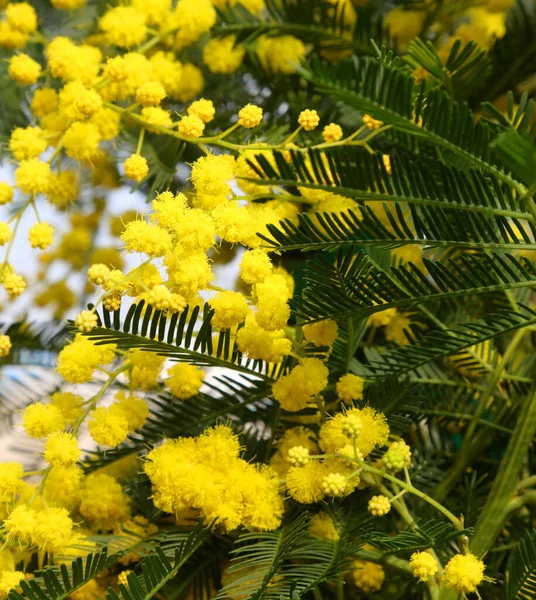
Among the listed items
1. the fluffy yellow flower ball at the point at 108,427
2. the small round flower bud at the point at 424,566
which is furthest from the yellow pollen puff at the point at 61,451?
the small round flower bud at the point at 424,566

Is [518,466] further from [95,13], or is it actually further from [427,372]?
[95,13]

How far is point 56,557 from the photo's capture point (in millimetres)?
534

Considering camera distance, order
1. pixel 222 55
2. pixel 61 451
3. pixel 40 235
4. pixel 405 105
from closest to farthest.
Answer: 1. pixel 405 105
2. pixel 61 451
3. pixel 40 235
4. pixel 222 55

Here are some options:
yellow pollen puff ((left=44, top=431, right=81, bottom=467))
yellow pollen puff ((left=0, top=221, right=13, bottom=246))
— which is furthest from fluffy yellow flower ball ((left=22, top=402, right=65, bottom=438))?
yellow pollen puff ((left=0, top=221, right=13, bottom=246))

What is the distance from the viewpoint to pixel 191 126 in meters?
0.56

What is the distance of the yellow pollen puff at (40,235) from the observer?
61 centimetres

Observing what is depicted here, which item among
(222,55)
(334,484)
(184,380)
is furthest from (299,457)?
(222,55)

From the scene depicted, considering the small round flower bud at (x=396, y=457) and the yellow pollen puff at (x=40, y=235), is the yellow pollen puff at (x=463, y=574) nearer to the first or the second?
the small round flower bud at (x=396, y=457)

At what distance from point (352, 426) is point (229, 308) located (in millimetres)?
105

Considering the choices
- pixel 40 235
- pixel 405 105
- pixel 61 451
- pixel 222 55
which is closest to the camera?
pixel 405 105

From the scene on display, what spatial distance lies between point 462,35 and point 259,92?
→ 22cm

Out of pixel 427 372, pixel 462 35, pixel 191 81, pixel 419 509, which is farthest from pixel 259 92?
pixel 419 509

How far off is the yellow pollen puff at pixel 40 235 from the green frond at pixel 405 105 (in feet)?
0.97

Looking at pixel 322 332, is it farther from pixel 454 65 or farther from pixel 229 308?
pixel 454 65
